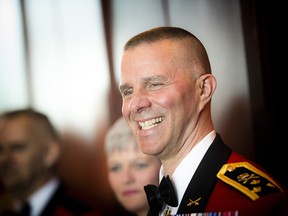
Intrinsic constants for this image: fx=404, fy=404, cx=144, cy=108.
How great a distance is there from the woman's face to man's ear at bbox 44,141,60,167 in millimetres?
212

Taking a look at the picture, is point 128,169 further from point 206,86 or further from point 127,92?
point 206,86

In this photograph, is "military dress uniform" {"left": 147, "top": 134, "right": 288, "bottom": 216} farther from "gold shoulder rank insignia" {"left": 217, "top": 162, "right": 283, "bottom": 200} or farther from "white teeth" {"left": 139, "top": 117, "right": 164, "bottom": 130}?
"white teeth" {"left": 139, "top": 117, "right": 164, "bottom": 130}

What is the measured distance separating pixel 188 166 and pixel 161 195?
12 centimetres

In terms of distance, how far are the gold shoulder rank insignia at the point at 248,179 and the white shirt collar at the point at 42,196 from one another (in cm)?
63

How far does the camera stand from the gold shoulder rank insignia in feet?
3.54

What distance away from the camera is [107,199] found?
1477 mm

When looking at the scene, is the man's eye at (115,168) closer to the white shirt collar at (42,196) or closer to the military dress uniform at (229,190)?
the white shirt collar at (42,196)

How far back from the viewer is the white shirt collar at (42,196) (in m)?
1.45

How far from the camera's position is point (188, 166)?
4.02 ft

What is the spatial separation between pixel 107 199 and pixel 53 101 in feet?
1.37

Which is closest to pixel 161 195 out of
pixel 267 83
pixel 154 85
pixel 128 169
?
pixel 128 169

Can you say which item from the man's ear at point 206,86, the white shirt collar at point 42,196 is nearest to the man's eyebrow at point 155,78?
the man's ear at point 206,86

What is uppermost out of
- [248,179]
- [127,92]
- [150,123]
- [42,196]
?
[127,92]

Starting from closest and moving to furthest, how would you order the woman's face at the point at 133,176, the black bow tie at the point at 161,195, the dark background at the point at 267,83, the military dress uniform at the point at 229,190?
the military dress uniform at the point at 229,190 → the black bow tie at the point at 161,195 → the woman's face at the point at 133,176 → the dark background at the point at 267,83
